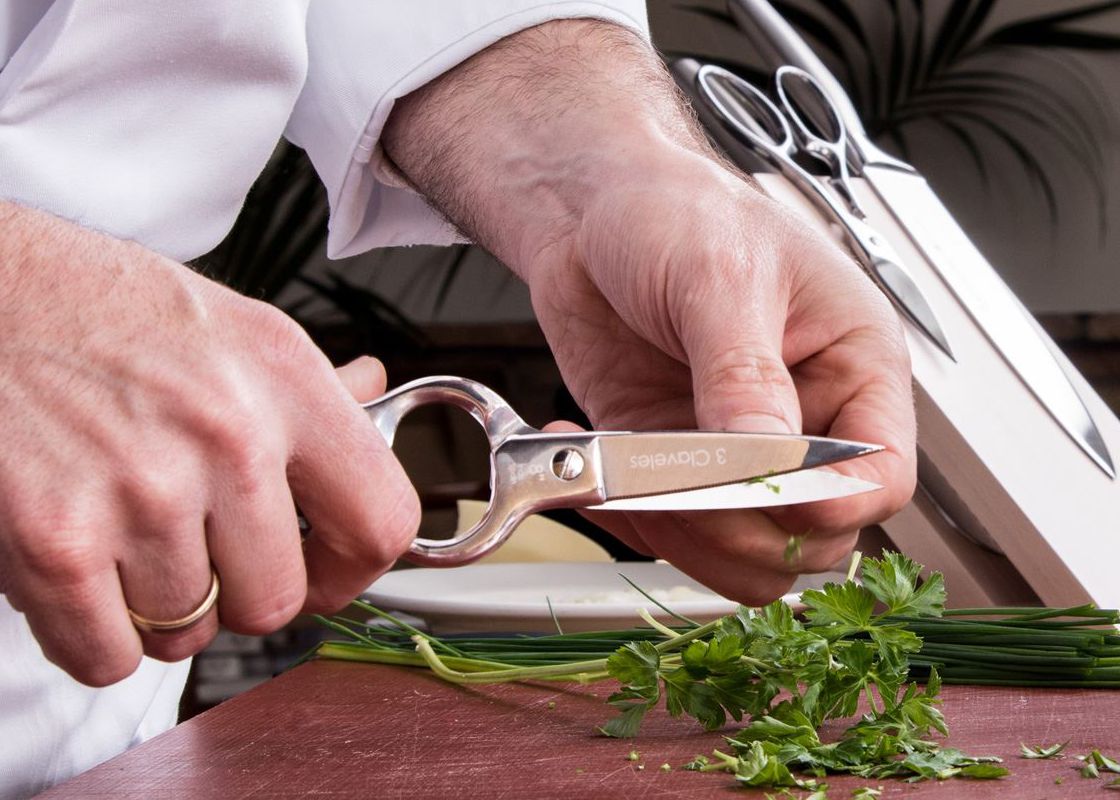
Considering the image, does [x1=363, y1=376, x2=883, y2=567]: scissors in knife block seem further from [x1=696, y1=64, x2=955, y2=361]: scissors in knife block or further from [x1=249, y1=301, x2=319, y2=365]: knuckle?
[x1=696, y1=64, x2=955, y2=361]: scissors in knife block

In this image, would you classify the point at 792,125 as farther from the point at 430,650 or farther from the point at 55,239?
the point at 55,239

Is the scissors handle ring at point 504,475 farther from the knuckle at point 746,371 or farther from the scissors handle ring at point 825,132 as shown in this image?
the scissors handle ring at point 825,132

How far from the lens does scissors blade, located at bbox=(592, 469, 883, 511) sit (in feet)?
1.84

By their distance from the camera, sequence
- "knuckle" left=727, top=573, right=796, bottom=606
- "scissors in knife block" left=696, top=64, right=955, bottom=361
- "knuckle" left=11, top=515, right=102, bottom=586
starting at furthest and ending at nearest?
"scissors in knife block" left=696, top=64, right=955, bottom=361 → "knuckle" left=727, top=573, right=796, bottom=606 → "knuckle" left=11, top=515, right=102, bottom=586

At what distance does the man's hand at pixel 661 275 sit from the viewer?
0.61 metres

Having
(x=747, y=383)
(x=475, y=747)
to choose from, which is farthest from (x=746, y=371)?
(x=475, y=747)

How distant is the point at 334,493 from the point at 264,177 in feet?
7.67

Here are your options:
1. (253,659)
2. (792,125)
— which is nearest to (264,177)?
(253,659)

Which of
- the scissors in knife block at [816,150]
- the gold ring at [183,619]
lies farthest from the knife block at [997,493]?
the gold ring at [183,619]

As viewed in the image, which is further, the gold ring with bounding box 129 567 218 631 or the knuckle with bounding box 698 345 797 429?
the knuckle with bounding box 698 345 797 429

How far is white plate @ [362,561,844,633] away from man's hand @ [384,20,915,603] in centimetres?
11

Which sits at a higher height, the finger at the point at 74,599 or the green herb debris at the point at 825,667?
the finger at the point at 74,599

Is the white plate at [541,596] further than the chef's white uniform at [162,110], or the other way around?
the white plate at [541,596]

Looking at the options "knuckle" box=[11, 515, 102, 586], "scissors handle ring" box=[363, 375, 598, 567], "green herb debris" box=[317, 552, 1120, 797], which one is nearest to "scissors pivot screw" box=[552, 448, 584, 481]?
"scissors handle ring" box=[363, 375, 598, 567]
